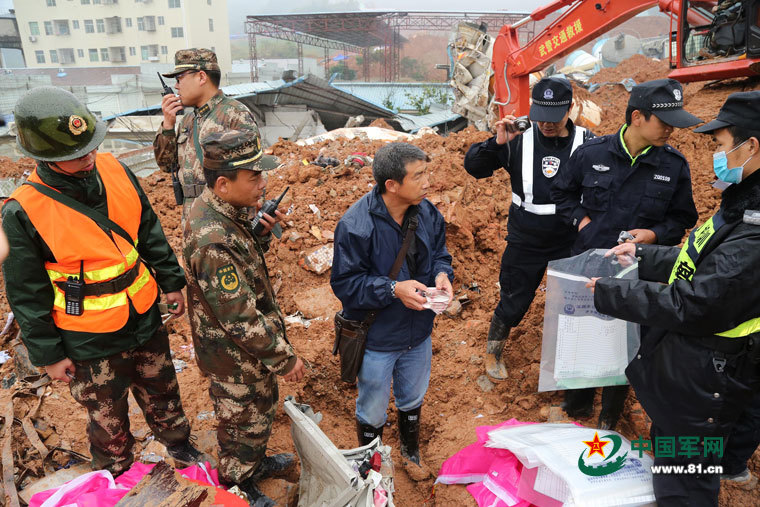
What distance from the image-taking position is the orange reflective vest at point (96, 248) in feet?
7.01

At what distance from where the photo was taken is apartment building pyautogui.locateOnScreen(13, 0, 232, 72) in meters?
31.7

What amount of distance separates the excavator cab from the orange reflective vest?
260 inches

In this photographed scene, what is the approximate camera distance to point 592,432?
237 centimetres

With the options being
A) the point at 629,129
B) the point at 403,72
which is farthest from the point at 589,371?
the point at 403,72

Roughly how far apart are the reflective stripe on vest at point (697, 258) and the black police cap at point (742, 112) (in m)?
0.36

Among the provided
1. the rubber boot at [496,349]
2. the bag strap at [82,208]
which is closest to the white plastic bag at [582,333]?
the rubber boot at [496,349]

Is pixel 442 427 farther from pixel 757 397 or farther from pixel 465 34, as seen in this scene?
pixel 465 34

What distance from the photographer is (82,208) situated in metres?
2.22

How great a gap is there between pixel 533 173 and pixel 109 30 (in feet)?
125

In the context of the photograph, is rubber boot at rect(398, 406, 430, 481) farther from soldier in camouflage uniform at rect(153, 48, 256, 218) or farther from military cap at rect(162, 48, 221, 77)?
military cap at rect(162, 48, 221, 77)

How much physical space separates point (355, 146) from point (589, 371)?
19.6 feet

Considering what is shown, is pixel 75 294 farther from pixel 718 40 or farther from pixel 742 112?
pixel 718 40

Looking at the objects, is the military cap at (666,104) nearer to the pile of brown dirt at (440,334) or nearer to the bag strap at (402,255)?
the bag strap at (402,255)

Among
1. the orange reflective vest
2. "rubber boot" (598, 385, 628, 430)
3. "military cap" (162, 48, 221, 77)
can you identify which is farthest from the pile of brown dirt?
"military cap" (162, 48, 221, 77)
